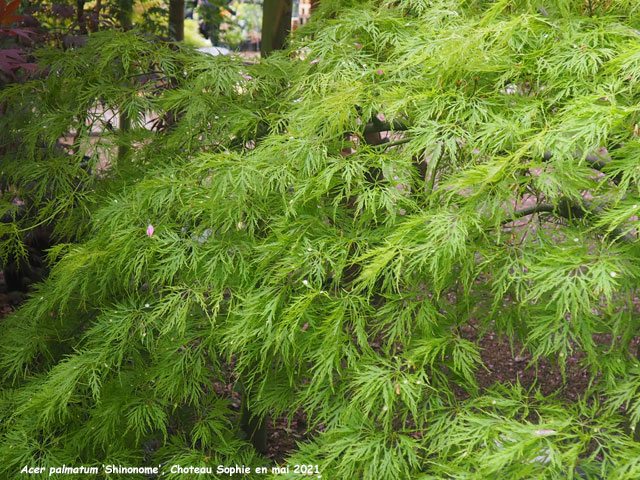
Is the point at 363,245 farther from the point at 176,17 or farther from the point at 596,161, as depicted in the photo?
the point at 176,17

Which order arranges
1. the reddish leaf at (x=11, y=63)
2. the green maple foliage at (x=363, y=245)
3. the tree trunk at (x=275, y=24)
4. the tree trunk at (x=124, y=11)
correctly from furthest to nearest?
1. the tree trunk at (x=124, y=11)
2. the tree trunk at (x=275, y=24)
3. the reddish leaf at (x=11, y=63)
4. the green maple foliage at (x=363, y=245)

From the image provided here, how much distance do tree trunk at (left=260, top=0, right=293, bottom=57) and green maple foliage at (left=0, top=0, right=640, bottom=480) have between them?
1.71ft

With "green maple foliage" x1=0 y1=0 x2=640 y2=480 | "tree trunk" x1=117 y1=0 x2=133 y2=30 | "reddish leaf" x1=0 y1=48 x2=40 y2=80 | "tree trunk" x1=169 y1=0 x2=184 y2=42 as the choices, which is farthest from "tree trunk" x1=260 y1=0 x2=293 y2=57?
"tree trunk" x1=117 y1=0 x2=133 y2=30

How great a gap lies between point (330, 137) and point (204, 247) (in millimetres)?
421

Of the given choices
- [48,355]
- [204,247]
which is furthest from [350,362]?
[48,355]

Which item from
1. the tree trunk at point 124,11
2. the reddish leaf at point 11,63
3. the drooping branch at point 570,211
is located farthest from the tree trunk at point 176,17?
the drooping branch at point 570,211

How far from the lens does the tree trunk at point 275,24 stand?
2529 millimetres

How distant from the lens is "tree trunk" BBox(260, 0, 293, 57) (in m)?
2.53

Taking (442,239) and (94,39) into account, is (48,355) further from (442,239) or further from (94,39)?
(442,239)

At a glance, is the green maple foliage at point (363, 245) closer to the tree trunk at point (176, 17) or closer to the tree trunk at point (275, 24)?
the tree trunk at point (275, 24)

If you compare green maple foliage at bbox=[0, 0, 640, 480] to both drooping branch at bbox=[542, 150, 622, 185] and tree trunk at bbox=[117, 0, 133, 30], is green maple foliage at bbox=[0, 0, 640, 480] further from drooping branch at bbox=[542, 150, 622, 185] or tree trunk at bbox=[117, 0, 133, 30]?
tree trunk at bbox=[117, 0, 133, 30]

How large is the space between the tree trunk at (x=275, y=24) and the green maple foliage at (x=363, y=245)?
0.52 meters

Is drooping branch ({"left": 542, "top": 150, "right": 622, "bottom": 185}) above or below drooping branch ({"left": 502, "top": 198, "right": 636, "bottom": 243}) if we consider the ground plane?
above

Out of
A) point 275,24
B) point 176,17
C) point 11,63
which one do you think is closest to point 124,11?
point 176,17
